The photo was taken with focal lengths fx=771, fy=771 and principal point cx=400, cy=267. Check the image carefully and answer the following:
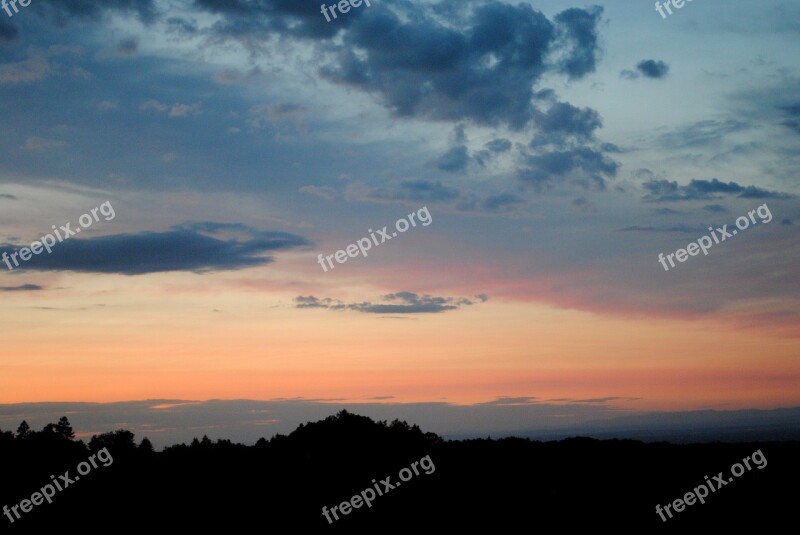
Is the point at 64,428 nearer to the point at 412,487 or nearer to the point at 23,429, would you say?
the point at 23,429

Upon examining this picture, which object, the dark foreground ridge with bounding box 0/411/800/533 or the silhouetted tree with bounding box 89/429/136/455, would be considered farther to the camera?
the silhouetted tree with bounding box 89/429/136/455

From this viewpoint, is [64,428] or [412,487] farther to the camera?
[64,428]

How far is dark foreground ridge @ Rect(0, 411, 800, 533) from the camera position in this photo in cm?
3566

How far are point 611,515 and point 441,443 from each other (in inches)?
638

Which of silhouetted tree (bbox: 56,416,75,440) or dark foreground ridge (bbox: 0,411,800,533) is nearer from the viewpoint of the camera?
dark foreground ridge (bbox: 0,411,800,533)

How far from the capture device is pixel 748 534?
31.6 m

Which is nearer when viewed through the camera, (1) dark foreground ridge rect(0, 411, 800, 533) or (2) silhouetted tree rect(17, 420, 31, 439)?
(1) dark foreground ridge rect(0, 411, 800, 533)

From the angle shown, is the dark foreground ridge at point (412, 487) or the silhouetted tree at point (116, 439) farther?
the silhouetted tree at point (116, 439)

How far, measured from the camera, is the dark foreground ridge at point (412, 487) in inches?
1404

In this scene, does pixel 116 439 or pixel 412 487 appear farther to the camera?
pixel 116 439

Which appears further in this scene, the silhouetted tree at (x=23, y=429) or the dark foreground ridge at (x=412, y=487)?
the silhouetted tree at (x=23, y=429)

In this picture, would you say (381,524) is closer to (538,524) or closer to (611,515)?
(538,524)

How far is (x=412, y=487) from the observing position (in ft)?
134

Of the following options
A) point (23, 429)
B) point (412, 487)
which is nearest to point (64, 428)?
point (23, 429)
